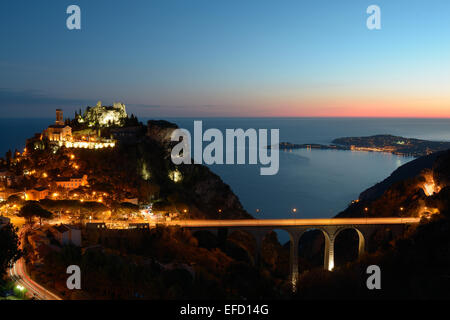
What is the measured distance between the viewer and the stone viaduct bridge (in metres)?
34.1

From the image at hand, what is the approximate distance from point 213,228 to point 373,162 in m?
118

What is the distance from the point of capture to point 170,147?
54.0m

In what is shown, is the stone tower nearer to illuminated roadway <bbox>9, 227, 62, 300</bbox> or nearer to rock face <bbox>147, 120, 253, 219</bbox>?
rock face <bbox>147, 120, 253, 219</bbox>

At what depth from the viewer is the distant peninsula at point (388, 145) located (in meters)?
144

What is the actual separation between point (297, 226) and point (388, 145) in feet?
487

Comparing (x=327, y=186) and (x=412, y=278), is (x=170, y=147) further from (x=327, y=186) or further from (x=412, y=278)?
(x=327, y=186)

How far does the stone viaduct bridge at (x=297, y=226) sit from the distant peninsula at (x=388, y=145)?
116 metres

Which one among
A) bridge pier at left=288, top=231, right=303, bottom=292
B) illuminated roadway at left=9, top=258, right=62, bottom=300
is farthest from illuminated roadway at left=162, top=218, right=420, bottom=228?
illuminated roadway at left=9, top=258, right=62, bottom=300

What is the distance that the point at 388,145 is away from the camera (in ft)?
544

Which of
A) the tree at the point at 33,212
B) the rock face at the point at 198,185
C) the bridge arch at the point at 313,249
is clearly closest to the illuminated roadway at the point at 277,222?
the bridge arch at the point at 313,249

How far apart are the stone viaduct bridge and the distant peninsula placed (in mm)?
116383

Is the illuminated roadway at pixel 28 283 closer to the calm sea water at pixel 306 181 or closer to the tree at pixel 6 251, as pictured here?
the tree at pixel 6 251
